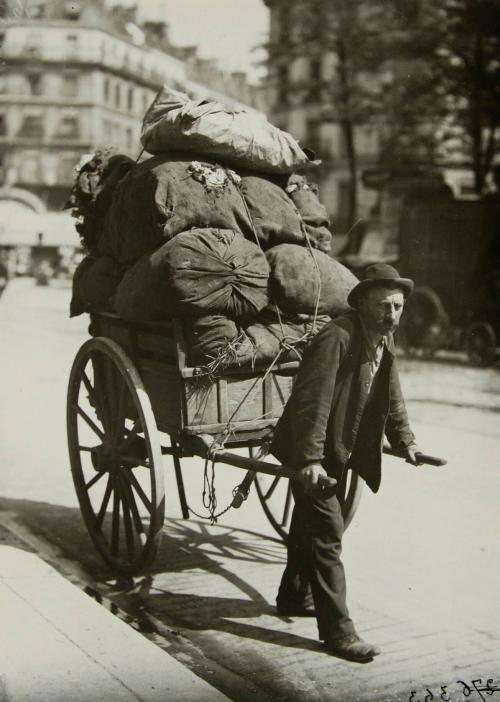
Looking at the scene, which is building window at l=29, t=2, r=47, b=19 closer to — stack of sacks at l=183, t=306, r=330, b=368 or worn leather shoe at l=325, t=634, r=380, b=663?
stack of sacks at l=183, t=306, r=330, b=368

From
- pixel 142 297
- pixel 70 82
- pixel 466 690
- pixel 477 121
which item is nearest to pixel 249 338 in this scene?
pixel 142 297

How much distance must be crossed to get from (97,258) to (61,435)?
4.33 metres

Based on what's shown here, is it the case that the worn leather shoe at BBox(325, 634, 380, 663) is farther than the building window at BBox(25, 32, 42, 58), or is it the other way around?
the building window at BBox(25, 32, 42, 58)

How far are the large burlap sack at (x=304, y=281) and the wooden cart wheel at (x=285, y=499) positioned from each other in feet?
3.00

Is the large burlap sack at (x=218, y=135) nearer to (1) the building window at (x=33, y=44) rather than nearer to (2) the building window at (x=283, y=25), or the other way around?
(1) the building window at (x=33, y=44)

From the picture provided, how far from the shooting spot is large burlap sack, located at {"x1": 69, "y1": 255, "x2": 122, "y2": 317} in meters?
5.36

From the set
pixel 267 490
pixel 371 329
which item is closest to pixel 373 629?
pixel 371 329

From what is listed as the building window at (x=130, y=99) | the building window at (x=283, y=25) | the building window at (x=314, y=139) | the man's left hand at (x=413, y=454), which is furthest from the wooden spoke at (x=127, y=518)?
the building window at (x=314, y=139)

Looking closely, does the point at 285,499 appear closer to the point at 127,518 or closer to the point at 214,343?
the point at 127,518

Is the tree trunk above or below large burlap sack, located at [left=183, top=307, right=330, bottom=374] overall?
above

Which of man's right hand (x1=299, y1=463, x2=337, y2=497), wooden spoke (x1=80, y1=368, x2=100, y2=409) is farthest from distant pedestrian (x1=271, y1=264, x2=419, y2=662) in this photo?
wooden spoke (x1=80, y1=368, x2=100, y2=409)

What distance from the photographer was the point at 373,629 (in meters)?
4.49

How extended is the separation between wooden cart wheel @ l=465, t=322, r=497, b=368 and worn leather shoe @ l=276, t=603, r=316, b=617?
12.5 m

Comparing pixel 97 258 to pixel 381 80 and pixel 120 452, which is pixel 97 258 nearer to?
pixel 120 452
